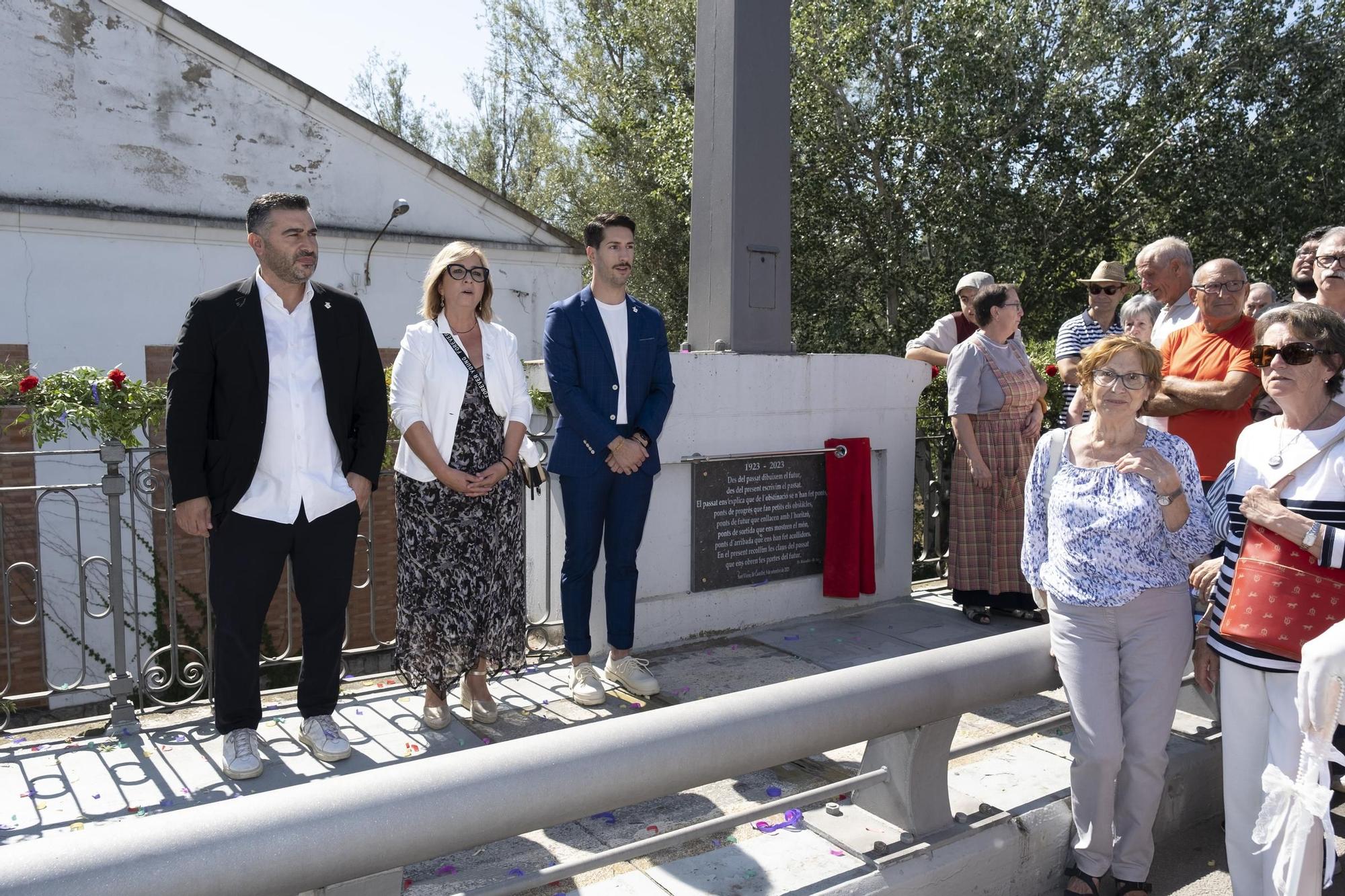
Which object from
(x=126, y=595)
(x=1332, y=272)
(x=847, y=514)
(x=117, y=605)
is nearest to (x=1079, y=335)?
(x=847, y=514)

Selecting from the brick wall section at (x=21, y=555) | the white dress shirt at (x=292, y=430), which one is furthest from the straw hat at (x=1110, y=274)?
the brick wall section at (x=21, y=555)

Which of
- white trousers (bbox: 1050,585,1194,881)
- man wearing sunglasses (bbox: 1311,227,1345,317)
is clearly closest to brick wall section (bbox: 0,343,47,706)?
white trousers (bbox: 1050,585,1194,881)

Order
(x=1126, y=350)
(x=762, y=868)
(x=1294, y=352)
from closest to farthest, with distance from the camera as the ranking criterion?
1. (x=1294, y=352)
2. (x=762, y=868)
3. (x=1126, y=350)

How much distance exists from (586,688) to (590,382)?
1.45 metres

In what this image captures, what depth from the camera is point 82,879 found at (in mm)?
1485

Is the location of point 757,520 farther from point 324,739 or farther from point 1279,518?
point 1279,518

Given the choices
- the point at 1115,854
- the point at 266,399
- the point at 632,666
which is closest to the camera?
the point at 1115,854

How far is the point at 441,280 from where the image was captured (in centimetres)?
434

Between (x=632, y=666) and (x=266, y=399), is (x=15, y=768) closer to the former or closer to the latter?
(x=266, y=399)

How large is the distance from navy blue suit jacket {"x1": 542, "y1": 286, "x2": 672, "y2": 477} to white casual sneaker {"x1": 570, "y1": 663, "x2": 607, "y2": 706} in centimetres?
95

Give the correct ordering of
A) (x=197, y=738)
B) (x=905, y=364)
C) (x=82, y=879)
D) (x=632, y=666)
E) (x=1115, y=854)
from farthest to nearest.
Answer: (x=905, y=364), (x=632, y=666), (x=197, y=738), (x=1115, y=854), (x=82, y=879)

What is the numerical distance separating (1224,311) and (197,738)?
4.69 meters

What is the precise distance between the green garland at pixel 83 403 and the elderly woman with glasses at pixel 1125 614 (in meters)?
3.86

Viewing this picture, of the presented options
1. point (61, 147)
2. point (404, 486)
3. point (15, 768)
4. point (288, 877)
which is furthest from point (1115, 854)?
point (61, 147)
